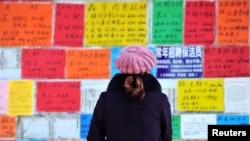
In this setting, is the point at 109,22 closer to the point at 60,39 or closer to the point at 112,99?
the point at 60,39

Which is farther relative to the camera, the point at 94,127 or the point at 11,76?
the point at 11,76

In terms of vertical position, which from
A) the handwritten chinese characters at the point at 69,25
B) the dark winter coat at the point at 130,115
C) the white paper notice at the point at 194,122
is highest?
the handwritten chinese characters at the point at 69,25

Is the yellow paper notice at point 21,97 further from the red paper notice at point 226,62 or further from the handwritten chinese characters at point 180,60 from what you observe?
the red paper notice at point 226,62

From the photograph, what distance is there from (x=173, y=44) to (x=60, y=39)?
0.71 metres

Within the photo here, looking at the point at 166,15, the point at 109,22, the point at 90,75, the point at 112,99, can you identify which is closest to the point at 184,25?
the point at 166,15

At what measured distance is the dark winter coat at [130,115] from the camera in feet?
7.16

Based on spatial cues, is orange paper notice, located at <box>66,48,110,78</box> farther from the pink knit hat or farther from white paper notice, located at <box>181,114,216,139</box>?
the pink knit hat

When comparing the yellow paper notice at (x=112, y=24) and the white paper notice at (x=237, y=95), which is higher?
the yellow paper notice at (x=112, y=24)

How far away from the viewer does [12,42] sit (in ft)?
10.1

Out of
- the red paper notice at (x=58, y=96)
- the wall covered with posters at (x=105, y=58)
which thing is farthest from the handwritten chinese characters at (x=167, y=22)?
the red paper notice at (x=58, y=96)

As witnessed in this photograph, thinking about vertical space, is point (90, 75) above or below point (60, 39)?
below

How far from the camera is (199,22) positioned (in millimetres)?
3016

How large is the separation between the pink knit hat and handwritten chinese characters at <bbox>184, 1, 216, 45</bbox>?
0.84 meters

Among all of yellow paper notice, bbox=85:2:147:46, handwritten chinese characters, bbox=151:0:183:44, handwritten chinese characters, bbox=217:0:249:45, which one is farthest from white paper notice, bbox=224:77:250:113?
yellow paper notice, bbox=85:2:147:46
